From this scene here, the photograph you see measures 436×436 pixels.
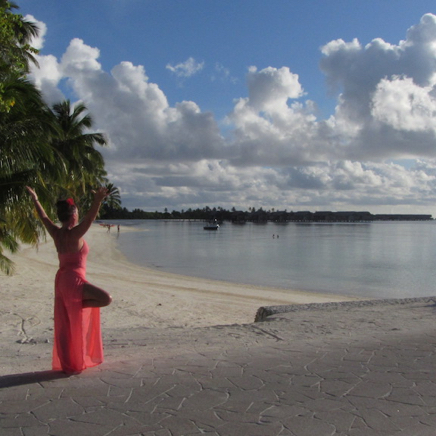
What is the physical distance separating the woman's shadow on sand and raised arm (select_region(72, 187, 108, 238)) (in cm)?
134

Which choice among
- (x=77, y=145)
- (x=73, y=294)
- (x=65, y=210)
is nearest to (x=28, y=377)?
(x=73, y=294)

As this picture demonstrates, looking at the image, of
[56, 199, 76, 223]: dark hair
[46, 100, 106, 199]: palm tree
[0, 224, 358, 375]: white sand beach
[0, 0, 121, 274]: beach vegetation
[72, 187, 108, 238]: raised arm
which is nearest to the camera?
[72, 187, 108, 238]: raised arm

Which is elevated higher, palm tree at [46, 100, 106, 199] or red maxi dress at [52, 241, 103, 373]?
palm tree at [46, 100, 106, 199]

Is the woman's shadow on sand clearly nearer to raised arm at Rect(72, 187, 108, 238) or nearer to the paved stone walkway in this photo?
the paved stone walkway

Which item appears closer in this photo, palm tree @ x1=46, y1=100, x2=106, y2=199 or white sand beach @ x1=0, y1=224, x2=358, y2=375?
white sand beach @ x1=0, y1=224, x2=358, y2=375

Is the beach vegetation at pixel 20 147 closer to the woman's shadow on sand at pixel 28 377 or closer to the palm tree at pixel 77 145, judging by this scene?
the woman's shadow on sand at pixel 28 377

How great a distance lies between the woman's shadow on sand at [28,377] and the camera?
4.15m

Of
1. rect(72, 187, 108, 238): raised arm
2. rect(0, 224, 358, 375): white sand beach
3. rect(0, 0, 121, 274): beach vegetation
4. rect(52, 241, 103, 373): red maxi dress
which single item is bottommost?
rect(0, 224, 358, 375): white sand beach

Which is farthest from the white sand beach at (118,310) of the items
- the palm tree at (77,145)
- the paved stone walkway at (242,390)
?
the palm tree at (77,145)

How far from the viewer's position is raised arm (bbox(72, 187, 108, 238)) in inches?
163

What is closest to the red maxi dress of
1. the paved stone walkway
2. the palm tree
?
the paved stone walkway

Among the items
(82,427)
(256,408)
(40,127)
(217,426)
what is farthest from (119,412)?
(40,127)

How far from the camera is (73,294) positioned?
4.18 meters

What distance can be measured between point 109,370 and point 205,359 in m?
1.00
